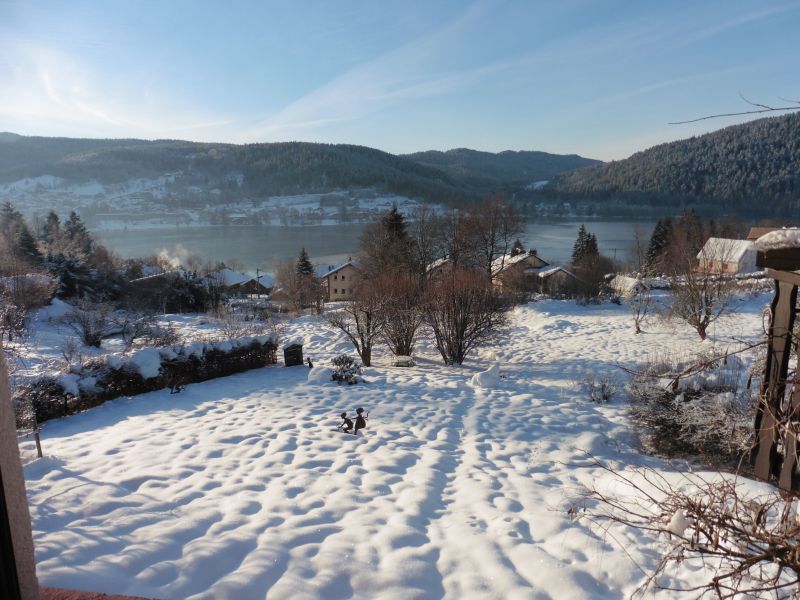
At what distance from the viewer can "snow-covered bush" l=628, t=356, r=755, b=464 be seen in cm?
621

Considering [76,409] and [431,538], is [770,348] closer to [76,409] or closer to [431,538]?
[431,538]

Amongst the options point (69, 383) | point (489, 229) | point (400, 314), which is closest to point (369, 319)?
point (400, 314)

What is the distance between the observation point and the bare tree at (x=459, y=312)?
45.9ft

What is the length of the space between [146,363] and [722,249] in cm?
2352

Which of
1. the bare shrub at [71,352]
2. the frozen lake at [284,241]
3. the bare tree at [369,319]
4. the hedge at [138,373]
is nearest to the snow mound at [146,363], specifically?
the hedge at [138,373]

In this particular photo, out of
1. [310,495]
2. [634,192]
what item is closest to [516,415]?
[310,495]

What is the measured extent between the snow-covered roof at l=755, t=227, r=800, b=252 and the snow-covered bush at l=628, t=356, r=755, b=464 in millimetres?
2780

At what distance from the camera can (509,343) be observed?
1814 cm

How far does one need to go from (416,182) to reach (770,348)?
119795mm

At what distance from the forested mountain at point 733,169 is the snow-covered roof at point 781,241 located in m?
89.0

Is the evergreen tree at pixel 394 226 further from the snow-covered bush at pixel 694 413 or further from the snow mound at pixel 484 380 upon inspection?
the snow-covered bush at pixel 694 413

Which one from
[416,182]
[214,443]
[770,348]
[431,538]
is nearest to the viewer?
[770,348]

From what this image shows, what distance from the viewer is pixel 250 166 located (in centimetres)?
13875

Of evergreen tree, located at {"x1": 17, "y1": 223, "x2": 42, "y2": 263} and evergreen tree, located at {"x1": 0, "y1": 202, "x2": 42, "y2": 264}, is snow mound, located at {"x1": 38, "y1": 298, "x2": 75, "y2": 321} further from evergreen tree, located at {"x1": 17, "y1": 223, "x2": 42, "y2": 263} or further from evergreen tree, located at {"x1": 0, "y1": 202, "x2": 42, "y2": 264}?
evergreen tree, located at {"x1": 17, "y1": 223, "x2": 42, "y2": 263}
